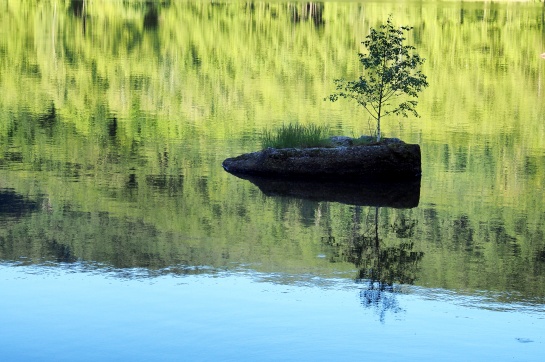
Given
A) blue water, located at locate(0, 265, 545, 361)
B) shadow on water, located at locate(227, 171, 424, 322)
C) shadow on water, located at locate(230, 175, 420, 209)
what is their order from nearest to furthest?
blue water, located at locate(0, 265, 545, 361)
shadow on water, located at locate(227, 171, 424, 322)
shadow on water, located at locate(230, 175, 420, 209)

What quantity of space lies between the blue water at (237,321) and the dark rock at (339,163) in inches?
256

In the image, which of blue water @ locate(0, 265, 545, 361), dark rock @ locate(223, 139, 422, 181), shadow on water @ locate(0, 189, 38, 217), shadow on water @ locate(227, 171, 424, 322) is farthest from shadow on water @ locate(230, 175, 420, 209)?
blue water @ locate(0, 265, 545, 361)

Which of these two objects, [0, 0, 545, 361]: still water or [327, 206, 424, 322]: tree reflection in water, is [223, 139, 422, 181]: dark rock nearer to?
[0, 0, 545, 361]: still water

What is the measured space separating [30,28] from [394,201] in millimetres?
53313

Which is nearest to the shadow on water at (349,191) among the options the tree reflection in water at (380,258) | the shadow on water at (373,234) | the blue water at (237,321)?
the shadow on water at (373,234)

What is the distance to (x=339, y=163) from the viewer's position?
59.5 ft

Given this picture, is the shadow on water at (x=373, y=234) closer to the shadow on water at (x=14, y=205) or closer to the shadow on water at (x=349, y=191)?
the shadow on water at (x=349, y=191)

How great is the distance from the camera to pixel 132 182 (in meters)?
17.3

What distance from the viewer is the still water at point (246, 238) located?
31.9 feet

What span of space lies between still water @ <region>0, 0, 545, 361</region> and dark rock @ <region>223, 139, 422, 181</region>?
0.59 meters

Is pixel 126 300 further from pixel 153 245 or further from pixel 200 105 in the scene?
pixel 200 105

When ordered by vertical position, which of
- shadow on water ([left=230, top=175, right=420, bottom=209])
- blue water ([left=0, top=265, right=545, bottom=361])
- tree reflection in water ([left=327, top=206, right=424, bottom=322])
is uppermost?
shadow on water ([left=230, top=175, right=420, bottom=209])

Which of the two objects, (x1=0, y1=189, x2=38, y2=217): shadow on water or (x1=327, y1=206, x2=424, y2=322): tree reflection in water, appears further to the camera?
(x1=0, y1=189, x2=38, y2=217): shadow on water

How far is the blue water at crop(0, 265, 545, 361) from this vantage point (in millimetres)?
9227
